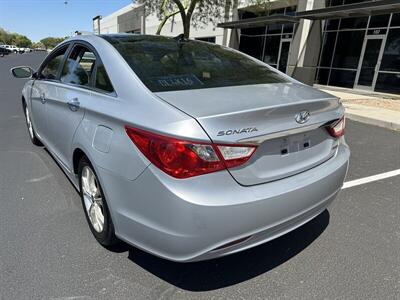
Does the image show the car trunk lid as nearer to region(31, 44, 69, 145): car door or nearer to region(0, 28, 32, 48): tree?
region(31, 44, 69, 145): car door

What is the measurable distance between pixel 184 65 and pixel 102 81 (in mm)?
667

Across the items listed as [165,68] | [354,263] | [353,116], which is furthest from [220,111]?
[353,116]

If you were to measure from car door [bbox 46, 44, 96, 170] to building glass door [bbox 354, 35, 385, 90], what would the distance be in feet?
48.4

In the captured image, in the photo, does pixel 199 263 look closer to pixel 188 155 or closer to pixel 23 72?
pixel 188 155

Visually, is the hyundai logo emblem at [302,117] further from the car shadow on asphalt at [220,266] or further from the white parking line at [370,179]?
the white parking line at [370,179]

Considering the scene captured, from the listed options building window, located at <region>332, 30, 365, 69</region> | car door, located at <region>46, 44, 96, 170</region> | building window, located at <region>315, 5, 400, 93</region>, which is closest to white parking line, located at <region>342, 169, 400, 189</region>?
car door, located at <region>46, 44, 96, 170</region>

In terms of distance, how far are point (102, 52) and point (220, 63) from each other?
102 centimetres

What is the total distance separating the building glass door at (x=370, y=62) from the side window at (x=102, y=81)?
49.3ft

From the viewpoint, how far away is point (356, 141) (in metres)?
6.29

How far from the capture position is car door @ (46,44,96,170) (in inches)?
113

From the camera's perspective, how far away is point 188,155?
6.21 feet

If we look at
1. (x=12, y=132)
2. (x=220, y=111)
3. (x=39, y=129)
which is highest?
(x=220, y=111)

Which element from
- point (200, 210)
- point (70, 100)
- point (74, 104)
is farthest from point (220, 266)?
point (70, 100)

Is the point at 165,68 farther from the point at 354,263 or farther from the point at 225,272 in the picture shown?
the point at 354,263
